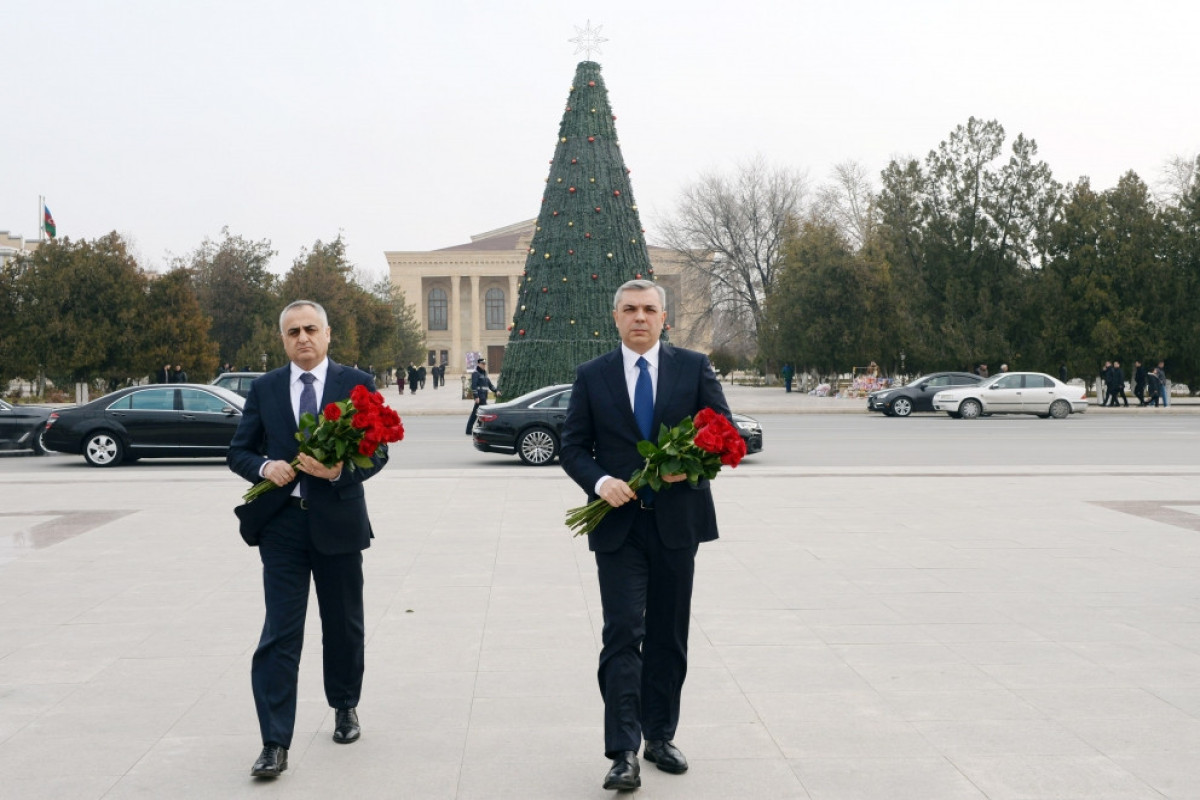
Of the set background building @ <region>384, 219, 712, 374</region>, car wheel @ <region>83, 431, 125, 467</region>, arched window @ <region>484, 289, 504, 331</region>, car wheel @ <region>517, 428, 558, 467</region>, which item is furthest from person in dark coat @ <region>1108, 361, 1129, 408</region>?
arched window @ <region>484, 289, 504, 331</region>

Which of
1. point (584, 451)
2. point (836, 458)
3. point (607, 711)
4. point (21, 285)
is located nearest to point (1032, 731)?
point (607, 711)

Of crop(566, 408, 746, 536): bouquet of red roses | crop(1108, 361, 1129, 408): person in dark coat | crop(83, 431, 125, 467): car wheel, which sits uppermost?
crop(566, 408, 746, 536): bouquet of red roses

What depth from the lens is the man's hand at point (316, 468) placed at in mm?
Answer: 4316

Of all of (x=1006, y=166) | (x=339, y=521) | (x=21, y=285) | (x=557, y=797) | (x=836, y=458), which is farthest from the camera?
(x=1006, y=166)

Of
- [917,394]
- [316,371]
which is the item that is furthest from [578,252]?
[316,371]

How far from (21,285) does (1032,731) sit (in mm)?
36812

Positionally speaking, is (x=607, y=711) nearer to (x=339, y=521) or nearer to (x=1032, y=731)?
(x=339, y=521)

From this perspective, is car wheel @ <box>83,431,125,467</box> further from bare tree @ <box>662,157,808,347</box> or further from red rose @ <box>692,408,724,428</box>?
bare tree @ <box>662,157,808,347</box>

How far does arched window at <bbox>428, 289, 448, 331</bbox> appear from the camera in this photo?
356ft

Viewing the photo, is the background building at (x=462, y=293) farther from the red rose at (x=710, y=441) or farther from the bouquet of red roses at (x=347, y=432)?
the red rose at (x=710, y=441)

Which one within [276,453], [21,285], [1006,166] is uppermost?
[1006,166]

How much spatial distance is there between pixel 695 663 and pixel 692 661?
0.13ft

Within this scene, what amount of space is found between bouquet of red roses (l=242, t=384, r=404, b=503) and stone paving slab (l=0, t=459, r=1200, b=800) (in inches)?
46.7

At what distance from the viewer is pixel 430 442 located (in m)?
23.2
